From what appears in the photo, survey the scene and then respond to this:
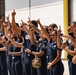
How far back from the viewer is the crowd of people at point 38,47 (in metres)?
5.70

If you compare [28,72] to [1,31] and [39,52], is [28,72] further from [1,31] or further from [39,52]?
[1,31]

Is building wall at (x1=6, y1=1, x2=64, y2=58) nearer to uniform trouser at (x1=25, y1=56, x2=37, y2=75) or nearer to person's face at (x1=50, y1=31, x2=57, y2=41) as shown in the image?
uniform trouser at (x1=25, y1=56, x2=37, y2=75)

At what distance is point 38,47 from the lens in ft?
20.8

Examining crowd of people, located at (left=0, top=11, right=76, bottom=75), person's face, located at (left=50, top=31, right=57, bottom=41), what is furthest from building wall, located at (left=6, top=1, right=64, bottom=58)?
person's face, located at (left=50, top=31, right=57, bottom=41)

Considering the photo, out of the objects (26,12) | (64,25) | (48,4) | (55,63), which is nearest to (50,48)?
(55,63)

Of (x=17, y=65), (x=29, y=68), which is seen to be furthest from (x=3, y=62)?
(x=29, y=68)

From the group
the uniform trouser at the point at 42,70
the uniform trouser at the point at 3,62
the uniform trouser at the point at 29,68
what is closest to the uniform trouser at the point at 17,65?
the uniform trouser at the point at 29,68

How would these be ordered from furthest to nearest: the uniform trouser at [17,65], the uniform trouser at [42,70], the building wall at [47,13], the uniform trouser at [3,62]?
the building wall at [47,13] < the uniform trouser at [3,62] < the uniform trouser at [17,65] < the uniform trouser at [42,70]

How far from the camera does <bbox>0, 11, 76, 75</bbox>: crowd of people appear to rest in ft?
18.7

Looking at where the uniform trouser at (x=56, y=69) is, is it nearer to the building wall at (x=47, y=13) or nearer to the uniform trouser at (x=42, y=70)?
the uniform trouser at (x=42, y=70)

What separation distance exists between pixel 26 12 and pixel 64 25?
330cm

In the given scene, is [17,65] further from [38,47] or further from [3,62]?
[3,62]

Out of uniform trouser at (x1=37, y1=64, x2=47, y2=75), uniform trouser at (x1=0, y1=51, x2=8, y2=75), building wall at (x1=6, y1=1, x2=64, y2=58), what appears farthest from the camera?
building wall at (x1=6, y1=1, x2=64, y2=58)

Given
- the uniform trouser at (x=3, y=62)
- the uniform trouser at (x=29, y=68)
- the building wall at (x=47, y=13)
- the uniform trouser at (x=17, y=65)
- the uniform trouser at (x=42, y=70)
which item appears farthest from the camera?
the building wall at (x=47, y=13)
